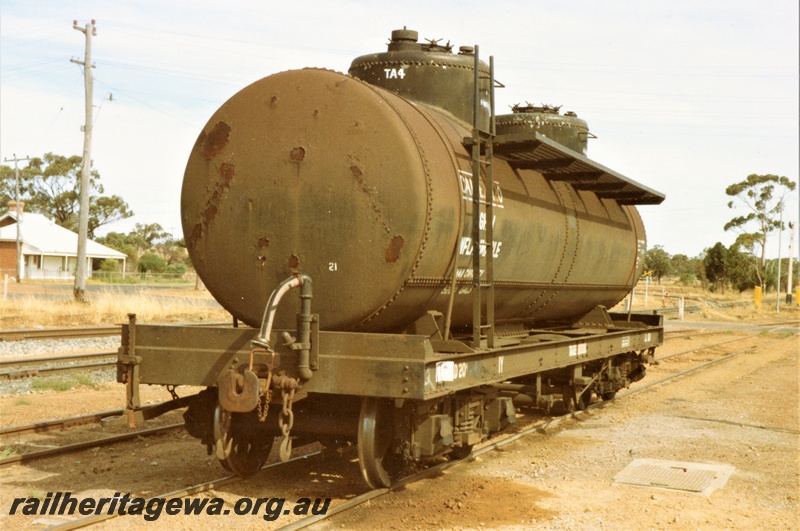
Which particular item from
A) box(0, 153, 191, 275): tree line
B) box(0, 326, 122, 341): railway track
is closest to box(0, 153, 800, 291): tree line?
box(0, 153, 191, 275): tree line

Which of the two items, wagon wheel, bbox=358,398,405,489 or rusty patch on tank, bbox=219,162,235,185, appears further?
rusty patch on tank, bbox=219,162,235,185

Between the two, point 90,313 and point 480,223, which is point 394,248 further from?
point 90,313

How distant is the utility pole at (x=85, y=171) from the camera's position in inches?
1034

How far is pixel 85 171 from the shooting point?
27234 millimetres

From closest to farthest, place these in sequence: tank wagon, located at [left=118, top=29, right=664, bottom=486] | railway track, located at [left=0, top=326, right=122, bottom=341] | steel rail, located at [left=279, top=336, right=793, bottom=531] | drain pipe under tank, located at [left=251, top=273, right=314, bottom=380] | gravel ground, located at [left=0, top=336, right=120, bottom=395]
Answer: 1. steel rail, located at [left=279, top=336, right=793, bottom=531]
2. drain pipe under tank, located at [left=251, top=273, right=314, bottom=380]
3. tank wagon, located at [left=118, top=29, right=664, bottom=486]
4. gravel ground, located at [left=0, top=336, right=120, bottom=395]
5. railway track, located at [left=0, top=326, right=122, bottom=341]

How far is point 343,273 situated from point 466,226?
51.1 inches

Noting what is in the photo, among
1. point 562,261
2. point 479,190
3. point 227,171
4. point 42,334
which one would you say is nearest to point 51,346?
point 42,334

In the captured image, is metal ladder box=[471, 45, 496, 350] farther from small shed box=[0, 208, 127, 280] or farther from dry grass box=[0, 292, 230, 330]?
small shed box=[0, 208, 127, 280]

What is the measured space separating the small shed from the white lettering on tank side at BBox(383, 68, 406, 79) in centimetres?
5476

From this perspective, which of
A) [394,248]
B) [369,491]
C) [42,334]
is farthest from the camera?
[42,334]

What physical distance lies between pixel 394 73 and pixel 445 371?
355 cm

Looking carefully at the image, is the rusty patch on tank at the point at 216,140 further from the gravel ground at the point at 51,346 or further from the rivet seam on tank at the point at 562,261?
the gravel ground at the point at 51,346

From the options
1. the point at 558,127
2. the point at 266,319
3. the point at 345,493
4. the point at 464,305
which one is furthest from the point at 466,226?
the point at 558,127

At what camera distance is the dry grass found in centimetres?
2270
